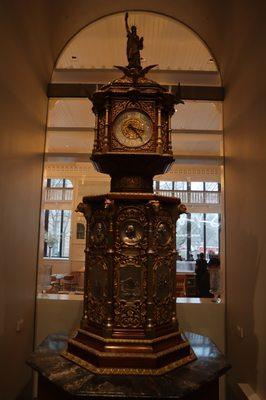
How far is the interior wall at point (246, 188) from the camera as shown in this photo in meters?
2.44

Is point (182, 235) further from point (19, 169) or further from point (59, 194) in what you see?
point (19, 169)

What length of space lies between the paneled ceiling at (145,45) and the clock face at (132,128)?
1964mm

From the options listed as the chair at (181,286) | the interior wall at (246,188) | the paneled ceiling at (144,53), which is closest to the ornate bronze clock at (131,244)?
the interior wall at (246,188)

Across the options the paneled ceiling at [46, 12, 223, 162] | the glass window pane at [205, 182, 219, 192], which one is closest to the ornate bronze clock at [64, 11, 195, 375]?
the paneled ceiling at [46, 12, 223, 162]

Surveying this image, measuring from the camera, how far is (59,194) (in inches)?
406

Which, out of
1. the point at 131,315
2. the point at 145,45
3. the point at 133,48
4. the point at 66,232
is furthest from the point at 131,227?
the point at 66,232

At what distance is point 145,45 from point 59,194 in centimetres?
683

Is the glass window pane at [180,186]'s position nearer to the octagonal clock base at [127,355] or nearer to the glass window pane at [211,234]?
the glass window pane at [211,234]

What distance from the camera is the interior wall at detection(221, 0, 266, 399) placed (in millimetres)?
2436

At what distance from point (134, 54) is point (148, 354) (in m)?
1.79

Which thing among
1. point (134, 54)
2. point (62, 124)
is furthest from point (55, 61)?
point (62, 124)

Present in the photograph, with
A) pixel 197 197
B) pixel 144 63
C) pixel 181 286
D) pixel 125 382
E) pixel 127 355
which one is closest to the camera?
pixel 125 382

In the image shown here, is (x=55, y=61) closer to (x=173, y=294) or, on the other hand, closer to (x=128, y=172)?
(x=128, y=172)

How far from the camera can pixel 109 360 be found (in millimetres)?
1877
